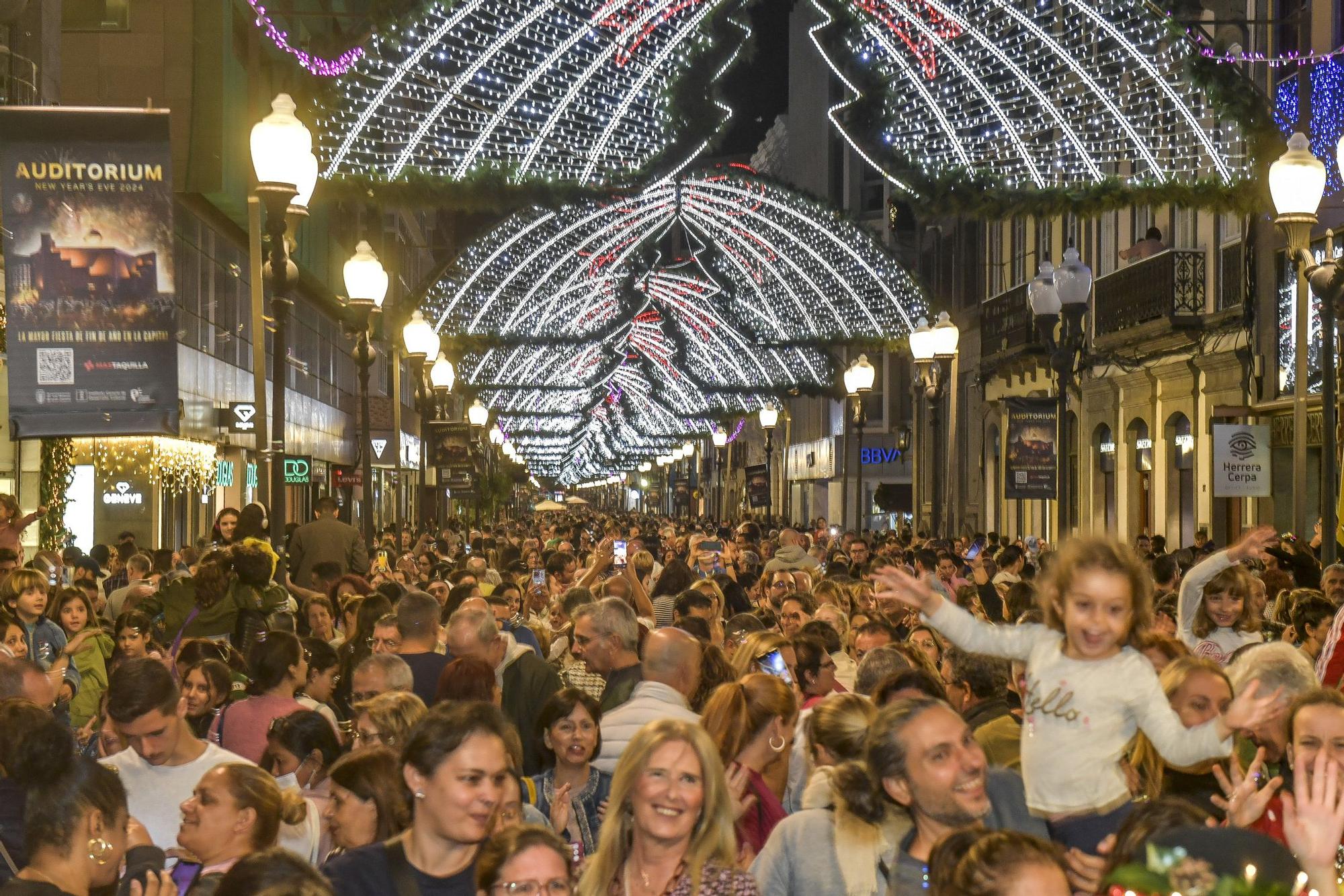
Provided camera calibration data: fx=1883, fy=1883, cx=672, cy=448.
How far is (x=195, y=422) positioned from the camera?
3366cm

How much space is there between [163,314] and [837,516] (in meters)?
53.8

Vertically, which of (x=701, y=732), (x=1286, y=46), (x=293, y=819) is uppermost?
(x=1286, y=46)

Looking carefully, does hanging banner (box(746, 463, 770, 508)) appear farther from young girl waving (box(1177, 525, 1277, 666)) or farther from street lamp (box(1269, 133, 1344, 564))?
young girl waving (box(1177, 525, 1277, 666))

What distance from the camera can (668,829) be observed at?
5398 mm

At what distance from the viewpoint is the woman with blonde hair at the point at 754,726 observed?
702 centimetres

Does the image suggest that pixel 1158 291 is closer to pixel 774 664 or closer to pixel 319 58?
pixel 319 58

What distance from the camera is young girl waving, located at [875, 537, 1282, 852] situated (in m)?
6.07

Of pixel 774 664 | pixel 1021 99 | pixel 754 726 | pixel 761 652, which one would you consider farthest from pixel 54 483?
pixel 754 726

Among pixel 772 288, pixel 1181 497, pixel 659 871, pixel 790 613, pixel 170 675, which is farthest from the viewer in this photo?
pixel 772 288

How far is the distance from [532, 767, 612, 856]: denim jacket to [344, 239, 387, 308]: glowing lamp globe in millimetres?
11818

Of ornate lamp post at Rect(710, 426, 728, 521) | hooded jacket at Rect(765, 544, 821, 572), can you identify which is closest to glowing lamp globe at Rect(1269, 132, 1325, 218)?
hooded jacket at Rect(765, 544, 821, 572)

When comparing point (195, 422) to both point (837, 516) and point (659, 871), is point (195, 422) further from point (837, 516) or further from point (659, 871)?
point (837, 516)

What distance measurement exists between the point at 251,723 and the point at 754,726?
9.15ft

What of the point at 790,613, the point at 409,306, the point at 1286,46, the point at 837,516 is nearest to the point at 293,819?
the point at 790,613
